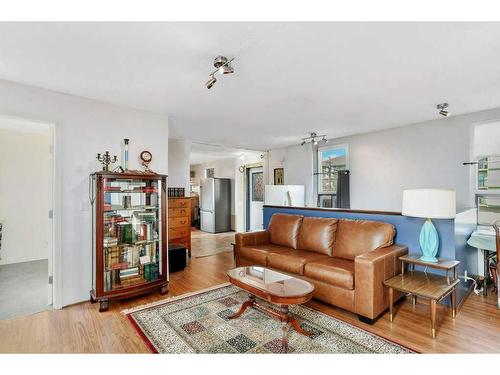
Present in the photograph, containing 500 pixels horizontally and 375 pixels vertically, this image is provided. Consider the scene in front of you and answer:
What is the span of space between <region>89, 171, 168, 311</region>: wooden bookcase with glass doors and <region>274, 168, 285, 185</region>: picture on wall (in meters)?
3.91

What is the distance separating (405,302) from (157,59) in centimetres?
347

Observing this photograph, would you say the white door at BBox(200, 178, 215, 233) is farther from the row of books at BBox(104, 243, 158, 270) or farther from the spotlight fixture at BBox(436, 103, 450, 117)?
the spotlight fixture at BBox(436, 103, 450, 117)

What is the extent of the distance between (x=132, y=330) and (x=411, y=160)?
4637 millimetres

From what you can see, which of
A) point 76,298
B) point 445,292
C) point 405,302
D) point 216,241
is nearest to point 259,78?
point 445,292

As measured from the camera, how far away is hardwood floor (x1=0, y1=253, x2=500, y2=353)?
205 cm

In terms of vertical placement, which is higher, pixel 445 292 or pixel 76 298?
pixel 445 292

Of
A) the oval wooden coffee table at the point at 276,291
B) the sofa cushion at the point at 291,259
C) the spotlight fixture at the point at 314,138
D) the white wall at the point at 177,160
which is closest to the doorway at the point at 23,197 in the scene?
the white wall at the point at 177,160

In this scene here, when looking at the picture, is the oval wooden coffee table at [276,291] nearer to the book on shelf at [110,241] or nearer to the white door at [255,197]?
the book on shelf at [110,241]

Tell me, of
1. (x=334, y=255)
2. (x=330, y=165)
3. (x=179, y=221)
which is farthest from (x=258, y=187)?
(x=334, y=255)

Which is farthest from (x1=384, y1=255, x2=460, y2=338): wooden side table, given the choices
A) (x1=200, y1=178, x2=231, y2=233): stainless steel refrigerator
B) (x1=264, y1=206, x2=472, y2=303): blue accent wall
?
(x1=200, y1=178, x2=231, y2=233): stainless steel refrigerator

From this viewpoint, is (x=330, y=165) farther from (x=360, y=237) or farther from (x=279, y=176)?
(x=360, y=237)

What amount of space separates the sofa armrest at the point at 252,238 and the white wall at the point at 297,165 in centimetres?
238

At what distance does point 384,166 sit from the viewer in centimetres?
473
